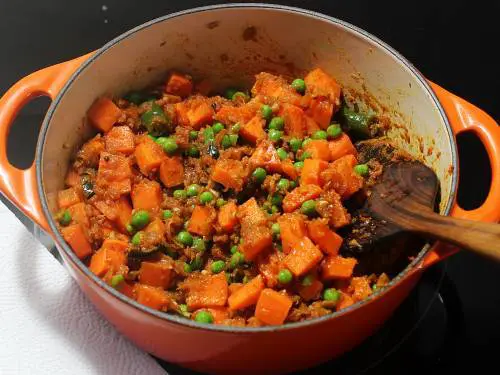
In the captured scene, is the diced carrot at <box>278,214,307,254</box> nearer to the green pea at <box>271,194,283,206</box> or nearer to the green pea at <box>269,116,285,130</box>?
the green pea at <box>271,194,283,206</box>

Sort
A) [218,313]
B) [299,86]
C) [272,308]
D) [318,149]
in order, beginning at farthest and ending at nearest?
1. [299,86]
2. [318,149]
3. [218,313]
4. [272,308]

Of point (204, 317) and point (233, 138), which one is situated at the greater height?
point (233, 138)

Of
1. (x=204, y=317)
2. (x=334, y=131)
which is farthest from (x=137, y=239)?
(x=334, y=131)

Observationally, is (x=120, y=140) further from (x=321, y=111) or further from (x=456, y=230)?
(x=456, y=230)

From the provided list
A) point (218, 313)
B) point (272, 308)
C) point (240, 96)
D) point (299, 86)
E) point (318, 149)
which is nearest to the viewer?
point (272, 308)

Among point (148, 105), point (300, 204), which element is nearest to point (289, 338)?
point (300, 204)

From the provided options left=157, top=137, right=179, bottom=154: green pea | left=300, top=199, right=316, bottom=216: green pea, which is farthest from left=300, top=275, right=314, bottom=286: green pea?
left=157, top=137, right=179, bottom=154: green pea

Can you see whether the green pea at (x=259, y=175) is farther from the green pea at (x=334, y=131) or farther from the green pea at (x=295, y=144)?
the green pea at (x=334, y=131)
